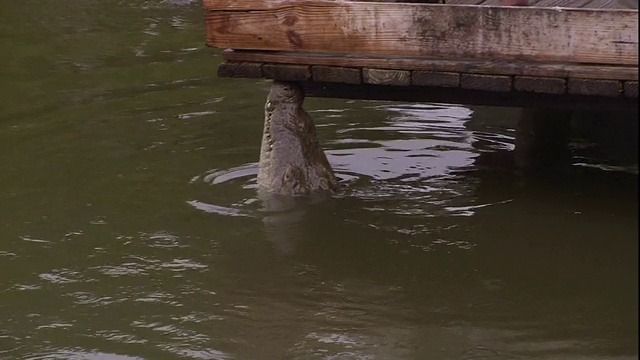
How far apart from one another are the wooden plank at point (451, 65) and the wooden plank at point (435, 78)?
0.02 meters

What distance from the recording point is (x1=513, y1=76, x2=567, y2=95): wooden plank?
577 cm

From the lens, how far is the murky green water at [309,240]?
16.4 ft

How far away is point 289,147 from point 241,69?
2.23ft

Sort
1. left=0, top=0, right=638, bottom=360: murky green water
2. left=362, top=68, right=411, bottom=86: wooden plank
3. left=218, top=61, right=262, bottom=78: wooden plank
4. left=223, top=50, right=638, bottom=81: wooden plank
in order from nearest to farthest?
left=0, top=0, right=638, bottom=360: murky green water < left=223, top=50, right=638, bottom=81: wooden plank < left=362, top=68, right=411, bottom=86: wooden plank < left=218, top=61, right=262, bottom=78: wooden plank

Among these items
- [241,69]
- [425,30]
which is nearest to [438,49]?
[425,30]

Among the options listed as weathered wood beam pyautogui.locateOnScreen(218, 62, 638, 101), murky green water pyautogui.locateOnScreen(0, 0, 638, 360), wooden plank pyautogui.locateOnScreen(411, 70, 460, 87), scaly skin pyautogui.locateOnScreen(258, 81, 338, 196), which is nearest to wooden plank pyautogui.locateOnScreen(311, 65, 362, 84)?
weathered wood beam pyautogui.locateOnScreen(218, 62, 638, 101)

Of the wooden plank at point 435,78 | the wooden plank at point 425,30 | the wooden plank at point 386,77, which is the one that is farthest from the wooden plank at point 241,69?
the wooden plank at point 435,78

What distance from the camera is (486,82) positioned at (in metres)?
5.93

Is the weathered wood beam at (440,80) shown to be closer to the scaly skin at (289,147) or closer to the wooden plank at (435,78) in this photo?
the wooden plank at (435,78)

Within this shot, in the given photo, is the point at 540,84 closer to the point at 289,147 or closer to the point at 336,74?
the point at 336,74

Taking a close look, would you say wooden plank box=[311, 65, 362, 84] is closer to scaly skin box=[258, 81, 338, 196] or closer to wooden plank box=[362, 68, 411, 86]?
wooden plank box=[362, 68, 411, 86]

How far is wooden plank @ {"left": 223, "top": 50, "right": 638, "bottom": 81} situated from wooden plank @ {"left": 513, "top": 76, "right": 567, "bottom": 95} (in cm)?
3

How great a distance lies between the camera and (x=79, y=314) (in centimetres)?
542

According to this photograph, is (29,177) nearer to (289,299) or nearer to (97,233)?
(97,233)
